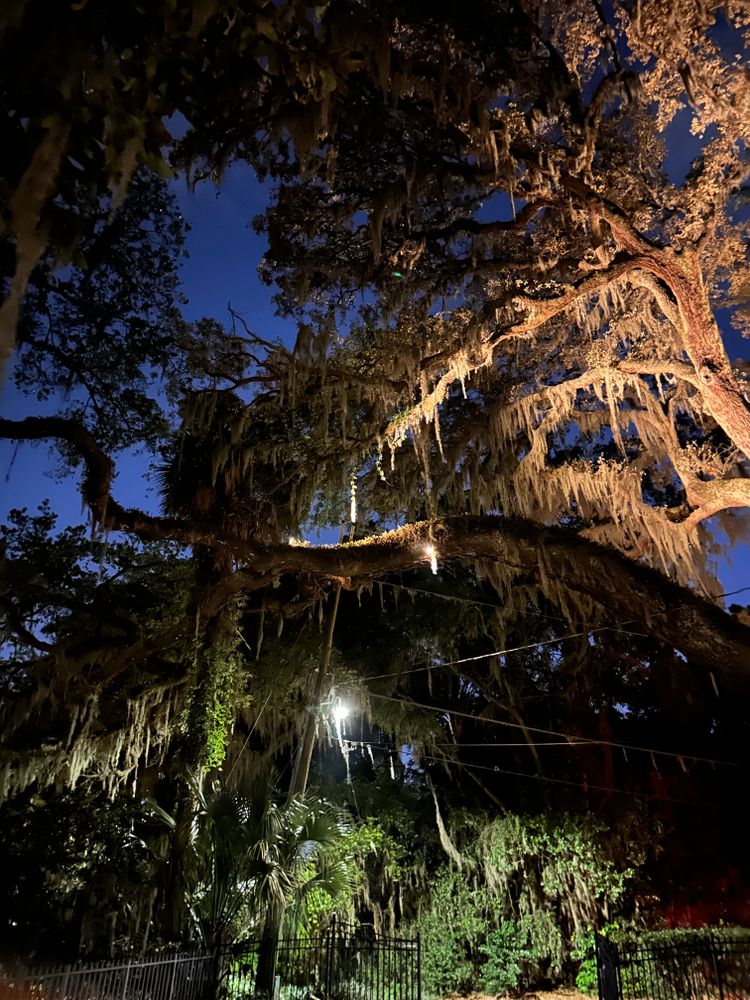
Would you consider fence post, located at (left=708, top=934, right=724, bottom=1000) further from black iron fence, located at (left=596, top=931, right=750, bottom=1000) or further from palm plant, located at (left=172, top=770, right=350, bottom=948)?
palm plant, located at (left=172, top=770, right=350, bottom=948)

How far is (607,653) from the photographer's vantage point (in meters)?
14.4

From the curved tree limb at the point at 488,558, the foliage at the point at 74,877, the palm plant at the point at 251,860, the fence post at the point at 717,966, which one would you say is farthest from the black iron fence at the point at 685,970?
the foliage at the point at 74,877

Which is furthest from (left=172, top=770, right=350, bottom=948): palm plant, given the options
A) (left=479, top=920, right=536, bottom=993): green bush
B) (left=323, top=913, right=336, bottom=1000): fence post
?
(left=479, top=920, right=536, bottom=993): green bush

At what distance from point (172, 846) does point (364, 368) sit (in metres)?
6.69

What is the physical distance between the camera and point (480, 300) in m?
9.33

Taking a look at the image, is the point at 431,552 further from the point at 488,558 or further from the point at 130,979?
the point at 130,979

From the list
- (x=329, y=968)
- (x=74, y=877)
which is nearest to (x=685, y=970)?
(x=329, y=968)

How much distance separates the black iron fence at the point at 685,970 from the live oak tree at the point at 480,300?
148 inches

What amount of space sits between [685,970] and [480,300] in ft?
30.6

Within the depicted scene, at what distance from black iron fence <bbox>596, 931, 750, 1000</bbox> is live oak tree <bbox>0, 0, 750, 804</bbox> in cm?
377

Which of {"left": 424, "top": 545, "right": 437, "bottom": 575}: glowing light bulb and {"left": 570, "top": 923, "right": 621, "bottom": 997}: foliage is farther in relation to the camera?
{"left": 570, "top": 923, "right": 621, "bottom": 997}: foliage

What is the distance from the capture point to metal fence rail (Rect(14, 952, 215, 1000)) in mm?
4762

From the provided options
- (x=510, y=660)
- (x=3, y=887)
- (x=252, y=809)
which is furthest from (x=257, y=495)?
(x=510, y=660)

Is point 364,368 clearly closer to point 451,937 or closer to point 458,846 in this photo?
point 458,846
